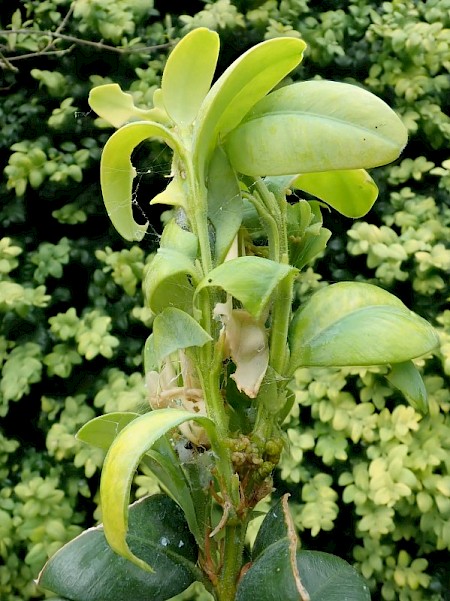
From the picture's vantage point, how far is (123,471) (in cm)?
31

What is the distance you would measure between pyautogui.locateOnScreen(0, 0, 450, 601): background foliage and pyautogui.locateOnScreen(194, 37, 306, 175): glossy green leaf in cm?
87

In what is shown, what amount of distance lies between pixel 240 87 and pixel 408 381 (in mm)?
225

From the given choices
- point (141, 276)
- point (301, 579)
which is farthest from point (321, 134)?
point (141, 276)

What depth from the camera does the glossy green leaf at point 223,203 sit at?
393 mm

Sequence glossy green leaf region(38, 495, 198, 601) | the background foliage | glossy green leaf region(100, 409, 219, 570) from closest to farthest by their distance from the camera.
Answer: glossy green leaf region(100, 409, 219, 570) < glossy green leaf region(38, 495, 198, 601) < the background foliage

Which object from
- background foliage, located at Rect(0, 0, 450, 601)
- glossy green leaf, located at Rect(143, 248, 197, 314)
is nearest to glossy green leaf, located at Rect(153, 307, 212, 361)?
glossy green leaf, located at Rect(143, 248, 197, 314)

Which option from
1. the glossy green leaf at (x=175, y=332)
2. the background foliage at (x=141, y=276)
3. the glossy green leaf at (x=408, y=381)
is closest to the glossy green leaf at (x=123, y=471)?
the glossy green leaf at (x=175, y=332)

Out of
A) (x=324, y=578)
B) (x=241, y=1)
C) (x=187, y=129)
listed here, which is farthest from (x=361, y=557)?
(x=241, y=1)

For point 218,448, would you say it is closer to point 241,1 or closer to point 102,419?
point 102,419

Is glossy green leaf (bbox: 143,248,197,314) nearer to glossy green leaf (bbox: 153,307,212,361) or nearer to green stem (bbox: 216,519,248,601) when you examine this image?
glossy green leaf (bbox: 153,307,212,361)

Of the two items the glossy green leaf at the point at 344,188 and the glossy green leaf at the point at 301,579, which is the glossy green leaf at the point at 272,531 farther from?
the glossy green leaf at the point at 344,188

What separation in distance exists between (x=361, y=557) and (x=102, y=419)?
3.29 feet

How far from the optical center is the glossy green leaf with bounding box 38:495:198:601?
411 millimetres

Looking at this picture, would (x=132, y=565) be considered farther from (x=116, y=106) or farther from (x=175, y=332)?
(x=116, y=106)
